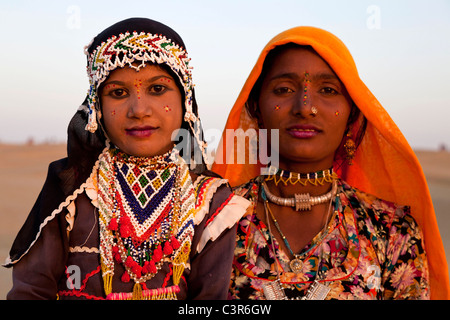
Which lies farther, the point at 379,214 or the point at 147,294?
Result: the point at 379,214

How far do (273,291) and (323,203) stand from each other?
0.69 metres

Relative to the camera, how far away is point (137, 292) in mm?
3105

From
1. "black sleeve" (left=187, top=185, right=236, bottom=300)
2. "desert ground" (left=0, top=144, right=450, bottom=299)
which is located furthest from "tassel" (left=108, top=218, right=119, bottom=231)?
"desert ground" (left=0, top=144, right=450, bottom=299)

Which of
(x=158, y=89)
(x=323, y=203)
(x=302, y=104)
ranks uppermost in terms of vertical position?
(x=158, y=89)

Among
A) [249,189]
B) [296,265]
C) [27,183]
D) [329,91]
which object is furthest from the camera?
[27,183]

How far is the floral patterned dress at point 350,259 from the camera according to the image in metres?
3.34

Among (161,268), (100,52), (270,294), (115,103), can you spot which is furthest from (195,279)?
(100,52)

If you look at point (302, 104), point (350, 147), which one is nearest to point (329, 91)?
point (302, 104)

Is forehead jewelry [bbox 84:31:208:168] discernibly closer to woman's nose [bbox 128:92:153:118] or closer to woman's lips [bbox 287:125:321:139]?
woman's nose [bbox 128:92:153:118]

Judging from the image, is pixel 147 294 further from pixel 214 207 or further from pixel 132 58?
pixel 132 58

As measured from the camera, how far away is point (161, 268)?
125 inches

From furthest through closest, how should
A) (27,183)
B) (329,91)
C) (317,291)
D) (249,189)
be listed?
(27,183) → (249,189) → (329,91) → (317,291)

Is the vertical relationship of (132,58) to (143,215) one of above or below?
above
